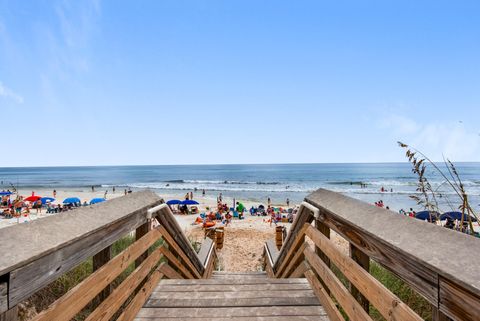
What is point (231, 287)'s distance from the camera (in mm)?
3367

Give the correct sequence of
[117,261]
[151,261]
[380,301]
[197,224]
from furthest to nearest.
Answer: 1. [197,224]
2. [151,261]
3. [117,261]
4. [380,301]

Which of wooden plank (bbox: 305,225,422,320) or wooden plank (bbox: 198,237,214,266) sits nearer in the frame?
wooden plank (bbox: 305,225,422,320)

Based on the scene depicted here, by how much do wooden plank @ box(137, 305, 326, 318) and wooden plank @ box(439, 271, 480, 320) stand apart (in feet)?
5.87

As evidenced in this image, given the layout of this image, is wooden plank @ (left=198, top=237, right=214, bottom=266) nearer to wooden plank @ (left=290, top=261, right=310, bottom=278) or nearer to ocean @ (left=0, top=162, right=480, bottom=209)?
wooden plank @ (left=290, top=261, right=310, bottom=278)

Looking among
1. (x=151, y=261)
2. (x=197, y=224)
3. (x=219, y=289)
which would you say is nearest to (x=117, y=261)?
(x=151, y=261)

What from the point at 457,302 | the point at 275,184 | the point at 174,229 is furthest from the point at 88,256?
the point at 275,184

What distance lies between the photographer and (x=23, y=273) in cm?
116

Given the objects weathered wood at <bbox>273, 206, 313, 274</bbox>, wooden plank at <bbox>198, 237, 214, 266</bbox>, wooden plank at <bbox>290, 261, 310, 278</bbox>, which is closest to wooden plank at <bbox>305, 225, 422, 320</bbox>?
weathered wood at <bbox>273, 206, 313, 274</bbox>

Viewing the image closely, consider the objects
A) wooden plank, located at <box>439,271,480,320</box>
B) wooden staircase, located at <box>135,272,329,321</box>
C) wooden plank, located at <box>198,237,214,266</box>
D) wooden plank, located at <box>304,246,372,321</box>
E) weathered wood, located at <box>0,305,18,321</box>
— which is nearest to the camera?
wooden plank, located at <box>439,271,480,320</box>

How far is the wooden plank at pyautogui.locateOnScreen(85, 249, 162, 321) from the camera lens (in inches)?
72.8

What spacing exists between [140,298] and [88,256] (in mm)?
1205

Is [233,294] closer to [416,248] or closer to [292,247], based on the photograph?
[292,247]

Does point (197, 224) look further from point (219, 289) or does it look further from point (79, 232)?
point (79, 232)

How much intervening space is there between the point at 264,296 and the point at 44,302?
3824 millimetres
